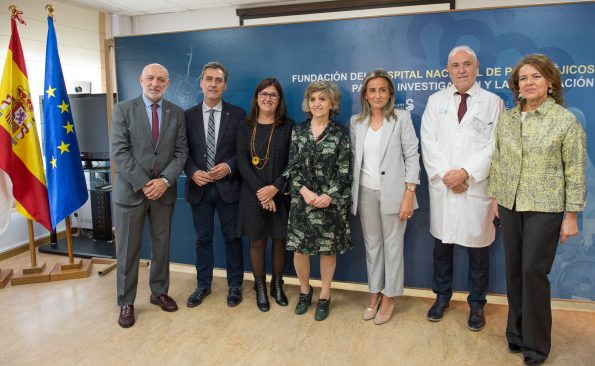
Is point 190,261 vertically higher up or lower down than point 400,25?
lower down

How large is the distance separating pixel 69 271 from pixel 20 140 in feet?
3.73

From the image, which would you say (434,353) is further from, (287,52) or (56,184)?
(56,184)

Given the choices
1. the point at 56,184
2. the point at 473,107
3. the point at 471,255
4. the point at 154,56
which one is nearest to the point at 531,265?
the point at 471,255

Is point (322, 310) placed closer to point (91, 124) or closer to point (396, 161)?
point (396, 161)

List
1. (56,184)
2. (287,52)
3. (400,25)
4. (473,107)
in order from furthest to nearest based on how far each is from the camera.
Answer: (56,184)
(287,52)
(400,25)
(473,107)

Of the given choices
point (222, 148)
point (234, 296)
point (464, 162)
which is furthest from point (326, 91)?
point (234, 296)

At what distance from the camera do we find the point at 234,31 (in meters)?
3.44

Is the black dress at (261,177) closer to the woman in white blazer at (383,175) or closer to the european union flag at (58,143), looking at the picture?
the woman in white blazer at (383,175)

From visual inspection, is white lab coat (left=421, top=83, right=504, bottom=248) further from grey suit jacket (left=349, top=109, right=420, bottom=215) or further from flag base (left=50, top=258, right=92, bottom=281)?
flag base (left=50, top=258, right=92, bottom=281)

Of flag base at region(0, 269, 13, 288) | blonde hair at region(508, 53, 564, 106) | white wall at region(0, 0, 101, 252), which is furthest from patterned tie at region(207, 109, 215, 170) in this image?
white wall at region(0, 0, 101, 252)

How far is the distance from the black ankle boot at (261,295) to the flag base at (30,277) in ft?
6.03

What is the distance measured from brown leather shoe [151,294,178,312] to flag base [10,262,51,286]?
117 cm

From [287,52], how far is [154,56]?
3.79 feet

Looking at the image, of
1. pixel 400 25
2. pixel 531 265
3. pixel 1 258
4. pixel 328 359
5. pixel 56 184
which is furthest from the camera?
pixel 1 258
